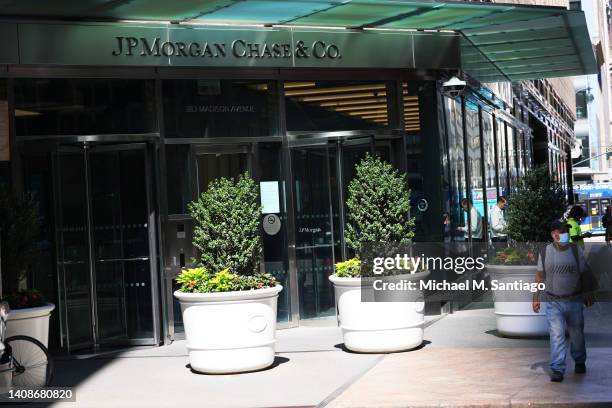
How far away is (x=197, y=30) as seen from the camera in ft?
46.6

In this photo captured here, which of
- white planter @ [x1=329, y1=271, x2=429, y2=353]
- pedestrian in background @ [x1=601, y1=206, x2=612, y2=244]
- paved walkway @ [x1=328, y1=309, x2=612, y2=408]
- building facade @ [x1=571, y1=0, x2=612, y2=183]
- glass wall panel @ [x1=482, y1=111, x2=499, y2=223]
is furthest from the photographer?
building facade @ [x1=571, y1=0, x2=612, y2=183]

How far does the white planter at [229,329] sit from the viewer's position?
11.1 m

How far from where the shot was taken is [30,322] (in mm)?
10703

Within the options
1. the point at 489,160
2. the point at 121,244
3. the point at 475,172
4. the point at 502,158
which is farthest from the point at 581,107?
the point at 121,244

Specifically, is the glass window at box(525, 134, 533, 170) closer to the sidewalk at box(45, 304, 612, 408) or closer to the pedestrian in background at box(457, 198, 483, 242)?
the pedestrian in background at box(457, 198, 483, 242)

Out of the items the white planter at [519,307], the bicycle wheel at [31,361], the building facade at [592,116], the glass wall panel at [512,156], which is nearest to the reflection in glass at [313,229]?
the white planter at [519,307]

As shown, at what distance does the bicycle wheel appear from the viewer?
1012 cm

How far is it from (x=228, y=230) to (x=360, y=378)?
2367 millimetres

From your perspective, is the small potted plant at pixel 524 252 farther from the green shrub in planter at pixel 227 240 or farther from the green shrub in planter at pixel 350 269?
the green shrub in planter at pixel 227 240

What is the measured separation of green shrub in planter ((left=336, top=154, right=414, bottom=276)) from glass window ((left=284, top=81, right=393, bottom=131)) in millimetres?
2428

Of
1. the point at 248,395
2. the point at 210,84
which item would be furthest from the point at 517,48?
the point at 248,395

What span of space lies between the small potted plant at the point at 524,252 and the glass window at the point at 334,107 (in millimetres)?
2540

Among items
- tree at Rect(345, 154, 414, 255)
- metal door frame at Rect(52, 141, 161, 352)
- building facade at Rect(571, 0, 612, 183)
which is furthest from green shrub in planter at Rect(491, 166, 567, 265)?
building facade at Rect(571, 0, 612, 183)

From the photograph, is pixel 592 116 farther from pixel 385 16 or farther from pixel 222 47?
pixel 222 47
